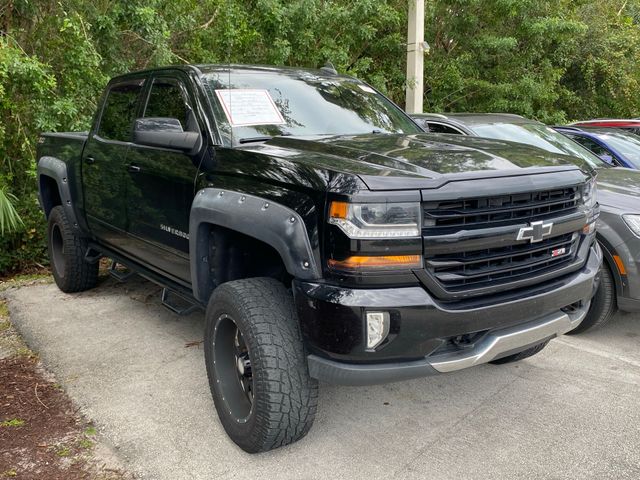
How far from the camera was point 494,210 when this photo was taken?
2.57 meters

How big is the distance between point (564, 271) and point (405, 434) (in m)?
1.15

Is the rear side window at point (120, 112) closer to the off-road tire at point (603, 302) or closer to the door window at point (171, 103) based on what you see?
the door window at point (171, 103)

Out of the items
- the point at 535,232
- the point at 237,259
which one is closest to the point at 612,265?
the point at 535,232

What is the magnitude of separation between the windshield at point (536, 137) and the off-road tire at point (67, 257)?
12.5ft

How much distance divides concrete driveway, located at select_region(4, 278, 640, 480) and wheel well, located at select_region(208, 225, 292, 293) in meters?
0.78

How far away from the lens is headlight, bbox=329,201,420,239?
7.74 feet

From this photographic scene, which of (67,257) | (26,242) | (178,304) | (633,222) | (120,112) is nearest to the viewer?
(633,222)

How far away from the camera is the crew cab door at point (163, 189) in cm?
345

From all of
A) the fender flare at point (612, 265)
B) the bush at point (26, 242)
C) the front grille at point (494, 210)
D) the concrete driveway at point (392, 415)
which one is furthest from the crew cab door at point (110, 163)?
the fender flare at point (612, 265)

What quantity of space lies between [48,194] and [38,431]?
3171mm

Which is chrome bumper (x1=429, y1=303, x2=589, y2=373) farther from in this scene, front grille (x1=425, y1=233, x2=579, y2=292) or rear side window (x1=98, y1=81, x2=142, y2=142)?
rear side window (x1=98, y1=81, x2=142, y2=142)

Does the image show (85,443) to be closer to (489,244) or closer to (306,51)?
(489,244)

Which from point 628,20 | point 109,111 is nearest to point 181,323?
point 109,111

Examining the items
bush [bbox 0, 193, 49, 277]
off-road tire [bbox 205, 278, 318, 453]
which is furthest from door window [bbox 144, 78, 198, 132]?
bush [bbox 0, 193, 49, 277]
